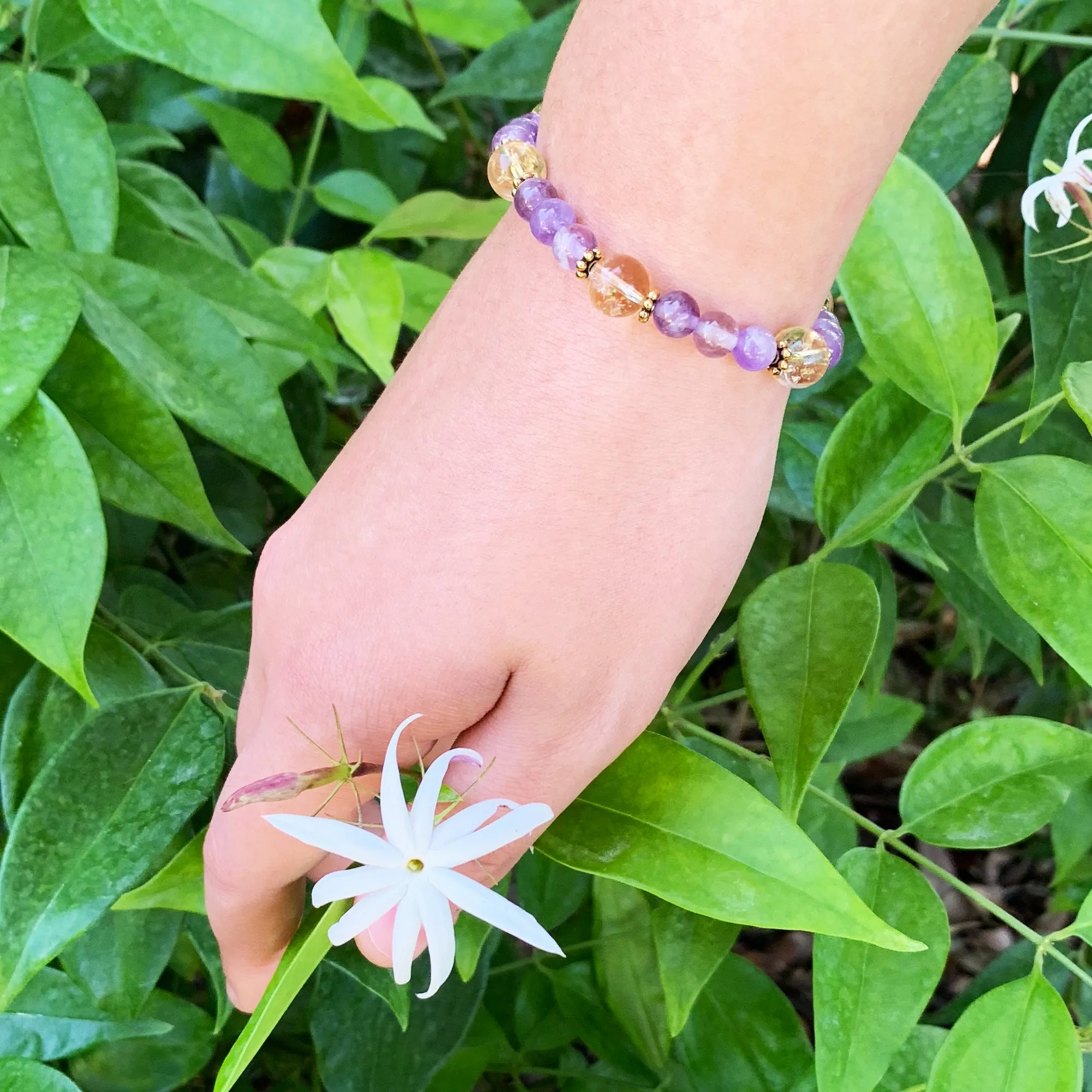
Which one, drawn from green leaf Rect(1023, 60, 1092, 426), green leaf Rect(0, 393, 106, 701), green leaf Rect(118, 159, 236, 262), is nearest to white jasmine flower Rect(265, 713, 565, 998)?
green leaf Rect(0, 393, 106, 701)

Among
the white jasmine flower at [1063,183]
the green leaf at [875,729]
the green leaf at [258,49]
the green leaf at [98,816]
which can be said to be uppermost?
the green leaf at [258,49]

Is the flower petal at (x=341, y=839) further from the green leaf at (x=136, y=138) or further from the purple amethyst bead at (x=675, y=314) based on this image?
the green leaf at (x=136, y=138)

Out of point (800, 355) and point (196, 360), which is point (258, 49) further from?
point (800, 355)

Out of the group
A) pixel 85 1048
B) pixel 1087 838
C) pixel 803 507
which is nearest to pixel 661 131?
pixel 803 507

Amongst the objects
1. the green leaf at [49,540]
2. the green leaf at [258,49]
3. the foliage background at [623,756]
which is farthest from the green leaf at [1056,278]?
the green leaf at [49,540]

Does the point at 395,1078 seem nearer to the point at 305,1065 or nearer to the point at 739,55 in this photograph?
the point at 305,1065

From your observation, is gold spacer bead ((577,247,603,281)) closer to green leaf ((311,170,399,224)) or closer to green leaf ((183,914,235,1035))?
green leaf ((183,914,235,1035))
